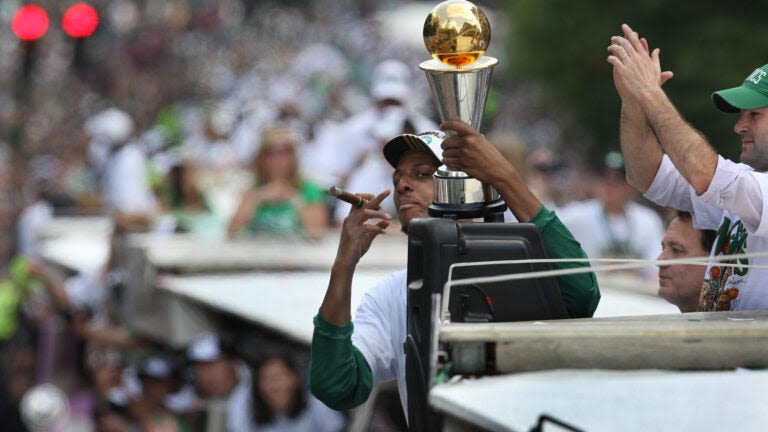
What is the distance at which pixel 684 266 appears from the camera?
16.4ft

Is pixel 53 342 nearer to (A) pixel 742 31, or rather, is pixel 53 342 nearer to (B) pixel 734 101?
(A) pixel 742 31

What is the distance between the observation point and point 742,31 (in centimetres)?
1845

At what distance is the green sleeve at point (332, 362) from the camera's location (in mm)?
4453

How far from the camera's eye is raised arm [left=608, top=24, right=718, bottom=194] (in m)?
4.20

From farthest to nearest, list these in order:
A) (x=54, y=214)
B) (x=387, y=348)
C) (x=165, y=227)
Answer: (x=54, y=214), (x=165, y=227), (x=387, y=348)

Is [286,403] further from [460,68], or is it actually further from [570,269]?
[570,269]

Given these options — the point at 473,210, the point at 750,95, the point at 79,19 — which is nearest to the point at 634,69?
the point at 750,95

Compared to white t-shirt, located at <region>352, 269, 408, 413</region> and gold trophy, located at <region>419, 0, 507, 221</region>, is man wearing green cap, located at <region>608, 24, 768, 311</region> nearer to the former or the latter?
gold trophy, located at <region>419, 0, 507, 221</region>

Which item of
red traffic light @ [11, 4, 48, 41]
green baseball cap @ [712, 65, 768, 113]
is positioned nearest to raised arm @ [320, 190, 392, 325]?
green baseball cap @ [712, 65, 768, 113]

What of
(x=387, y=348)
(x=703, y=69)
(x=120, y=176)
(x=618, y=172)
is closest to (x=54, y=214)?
(x=120, y=176)

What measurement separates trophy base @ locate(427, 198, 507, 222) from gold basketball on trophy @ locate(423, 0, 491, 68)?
1.26 feet

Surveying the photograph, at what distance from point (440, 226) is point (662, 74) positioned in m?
0.86

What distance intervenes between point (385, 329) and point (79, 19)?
16.8 meters

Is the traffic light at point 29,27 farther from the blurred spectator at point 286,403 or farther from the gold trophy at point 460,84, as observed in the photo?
the gold trophy at point 460,84
